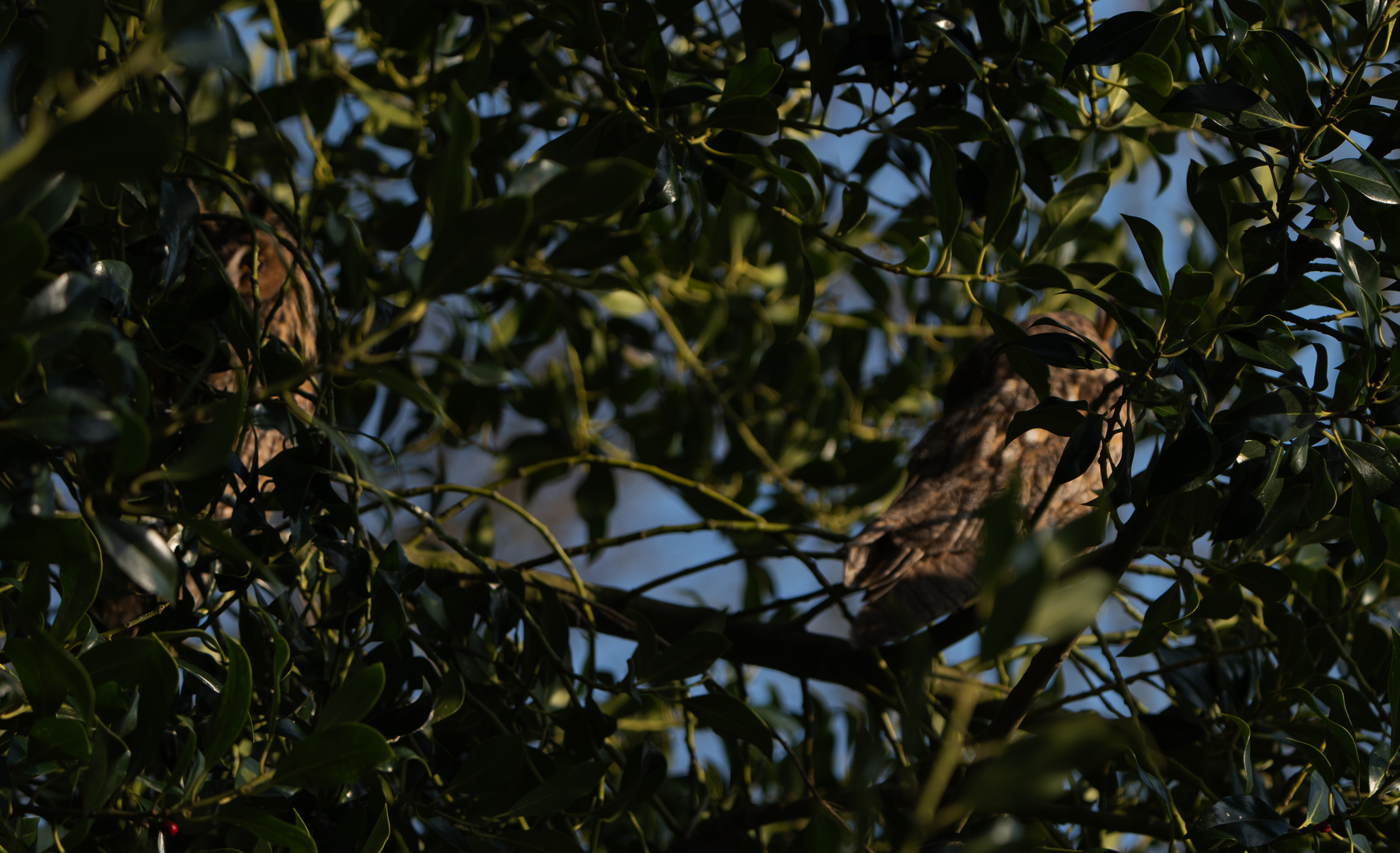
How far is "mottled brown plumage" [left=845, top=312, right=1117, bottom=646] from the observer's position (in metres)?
0.80

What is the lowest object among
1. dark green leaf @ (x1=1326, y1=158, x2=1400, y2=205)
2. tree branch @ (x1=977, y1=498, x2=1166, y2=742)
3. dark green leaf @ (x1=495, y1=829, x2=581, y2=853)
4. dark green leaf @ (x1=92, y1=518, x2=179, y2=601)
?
dark green leaf @ (x1=495, y1=829, x2=581, y2=853)

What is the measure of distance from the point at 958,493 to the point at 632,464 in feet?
1.18

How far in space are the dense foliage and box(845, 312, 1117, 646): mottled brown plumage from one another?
5 centimetres

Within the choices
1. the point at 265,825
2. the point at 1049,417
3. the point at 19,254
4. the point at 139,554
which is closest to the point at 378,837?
the point at 265,825

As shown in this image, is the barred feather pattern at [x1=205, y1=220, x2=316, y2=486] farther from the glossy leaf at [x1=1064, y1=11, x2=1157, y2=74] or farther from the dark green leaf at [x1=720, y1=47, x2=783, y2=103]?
the glossy leaf at [x1=1064, y1=11, x2=1157, y2=74]

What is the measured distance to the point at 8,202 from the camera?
27cm

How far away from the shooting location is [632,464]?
0.86m

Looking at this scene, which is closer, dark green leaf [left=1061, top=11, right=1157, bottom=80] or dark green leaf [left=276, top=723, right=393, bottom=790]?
dark green leaf [left=276, top=723, right=393, bottom=790]

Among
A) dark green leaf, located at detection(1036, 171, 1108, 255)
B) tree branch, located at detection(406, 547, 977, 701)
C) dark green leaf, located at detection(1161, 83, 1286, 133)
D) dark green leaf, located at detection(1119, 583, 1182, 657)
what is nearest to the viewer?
dark green leaf, located at detection(1161, 83, 1286, 133)

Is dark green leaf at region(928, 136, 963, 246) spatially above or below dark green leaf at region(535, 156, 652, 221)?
above

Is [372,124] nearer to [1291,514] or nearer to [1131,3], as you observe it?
[1291,514]

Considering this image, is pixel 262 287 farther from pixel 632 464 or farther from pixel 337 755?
pixel 337 755

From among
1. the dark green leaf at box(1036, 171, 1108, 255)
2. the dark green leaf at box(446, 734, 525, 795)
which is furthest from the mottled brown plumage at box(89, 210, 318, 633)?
the dark green leaf at box(1036, 171, 1108, 255)

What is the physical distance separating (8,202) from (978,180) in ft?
1.96
